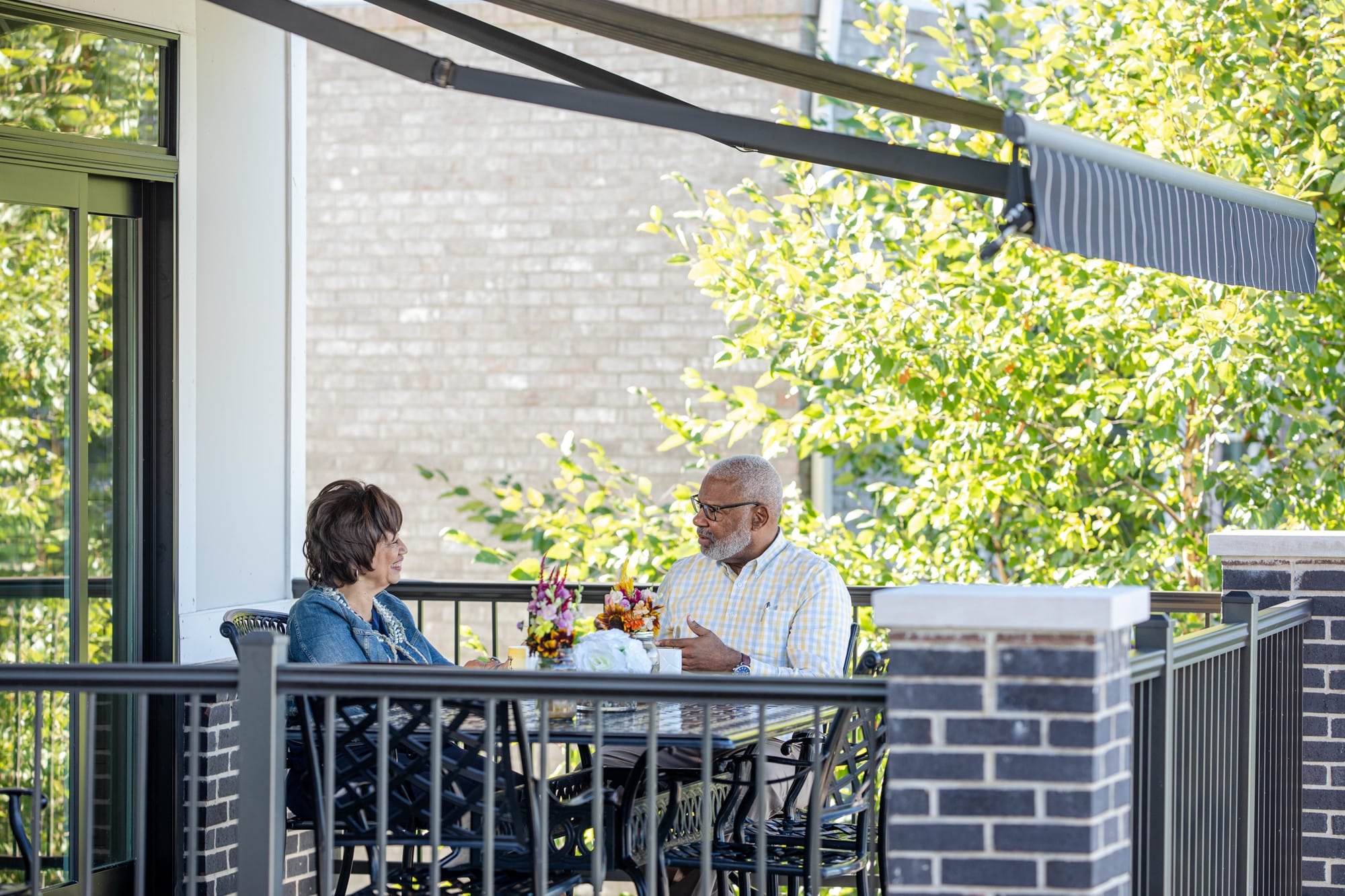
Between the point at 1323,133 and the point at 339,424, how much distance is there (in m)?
5.84

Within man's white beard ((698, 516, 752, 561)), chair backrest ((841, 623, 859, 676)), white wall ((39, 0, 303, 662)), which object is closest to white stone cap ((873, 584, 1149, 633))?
chair backrest ((841, 623, 859, 676))

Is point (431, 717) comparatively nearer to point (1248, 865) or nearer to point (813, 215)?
point (1248, 865)

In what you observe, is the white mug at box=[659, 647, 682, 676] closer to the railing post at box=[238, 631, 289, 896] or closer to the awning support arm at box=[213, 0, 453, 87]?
the railing post at box=[238, 631, 289, 896]

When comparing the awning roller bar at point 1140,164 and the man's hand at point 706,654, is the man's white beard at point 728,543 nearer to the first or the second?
the man's hand at point 706,654

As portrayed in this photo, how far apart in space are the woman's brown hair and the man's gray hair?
47.1 inches

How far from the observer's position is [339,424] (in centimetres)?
964

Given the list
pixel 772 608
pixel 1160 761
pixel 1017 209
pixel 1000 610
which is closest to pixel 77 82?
pixel 772 608

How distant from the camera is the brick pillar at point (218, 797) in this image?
4.83 meters

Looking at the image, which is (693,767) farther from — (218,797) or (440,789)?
(218,797)

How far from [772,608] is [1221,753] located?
1363 mm

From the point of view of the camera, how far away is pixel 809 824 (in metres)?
3.66

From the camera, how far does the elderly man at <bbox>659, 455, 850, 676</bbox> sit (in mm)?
4602

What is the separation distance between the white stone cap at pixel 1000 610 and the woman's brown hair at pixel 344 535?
1811 mm

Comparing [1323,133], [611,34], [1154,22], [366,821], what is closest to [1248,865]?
[366,821]
